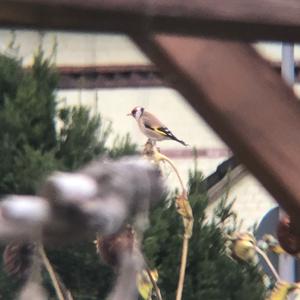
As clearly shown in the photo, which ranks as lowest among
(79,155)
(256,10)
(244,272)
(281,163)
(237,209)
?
(237,209)

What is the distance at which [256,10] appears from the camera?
0.95m

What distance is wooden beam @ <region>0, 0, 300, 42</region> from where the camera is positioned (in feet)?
2.88

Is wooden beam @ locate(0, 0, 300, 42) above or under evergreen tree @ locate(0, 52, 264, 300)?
above

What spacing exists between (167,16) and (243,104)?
0.49ft

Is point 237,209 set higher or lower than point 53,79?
lower

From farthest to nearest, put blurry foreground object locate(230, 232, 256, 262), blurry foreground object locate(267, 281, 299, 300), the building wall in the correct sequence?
1. the building wall
2. blurry foreground object locate(230, 232, 256, 262)
3. blurry foreground object locate(267, 281, 299, 300)

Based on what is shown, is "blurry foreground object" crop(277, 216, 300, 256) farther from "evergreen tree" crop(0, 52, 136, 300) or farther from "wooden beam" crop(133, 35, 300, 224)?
"evergreen tree" crop(0, 52, 136, 300)

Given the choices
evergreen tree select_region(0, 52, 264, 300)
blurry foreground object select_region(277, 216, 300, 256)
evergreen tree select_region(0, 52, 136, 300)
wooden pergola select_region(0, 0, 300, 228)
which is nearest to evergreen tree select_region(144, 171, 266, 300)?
evergreen tree select_region(0, 52, 264, 300)

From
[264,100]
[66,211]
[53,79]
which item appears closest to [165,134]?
[53,79]

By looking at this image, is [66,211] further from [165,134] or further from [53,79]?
[165,134]

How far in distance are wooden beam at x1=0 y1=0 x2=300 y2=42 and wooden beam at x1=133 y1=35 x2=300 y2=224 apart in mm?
66

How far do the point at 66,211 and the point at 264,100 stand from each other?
286mm

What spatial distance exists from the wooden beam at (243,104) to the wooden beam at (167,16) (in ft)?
0.22

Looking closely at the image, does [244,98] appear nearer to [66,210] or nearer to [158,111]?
[66,210]
